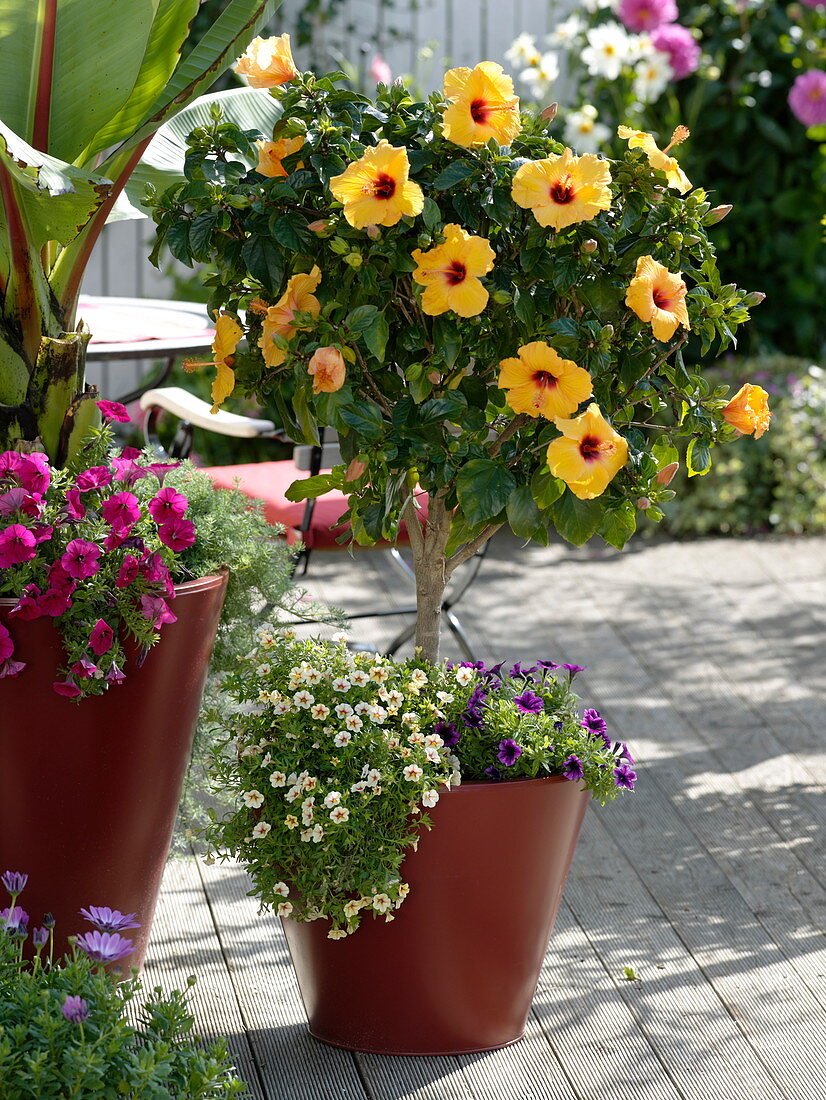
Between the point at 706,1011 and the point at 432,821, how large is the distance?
709mm

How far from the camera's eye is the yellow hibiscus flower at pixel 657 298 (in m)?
1.94

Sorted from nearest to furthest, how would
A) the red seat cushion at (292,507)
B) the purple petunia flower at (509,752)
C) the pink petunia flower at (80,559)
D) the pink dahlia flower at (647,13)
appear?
the pink petunia flower at (80,559)
the purple petunia flower at (509,752)
the red seat cushion at (292,507)
the pink dahlia flower at (647,13)

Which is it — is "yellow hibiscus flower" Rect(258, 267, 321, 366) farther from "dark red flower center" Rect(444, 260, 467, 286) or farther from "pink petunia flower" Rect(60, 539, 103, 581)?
"pink petunia flower" Rect(60, 539, 103, 581)

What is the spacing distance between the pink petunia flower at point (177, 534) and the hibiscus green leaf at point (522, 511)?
49cm

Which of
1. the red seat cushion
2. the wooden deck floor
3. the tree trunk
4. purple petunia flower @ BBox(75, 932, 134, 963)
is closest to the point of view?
purple petunia flower @ BBox(75, 932, 134, 963)

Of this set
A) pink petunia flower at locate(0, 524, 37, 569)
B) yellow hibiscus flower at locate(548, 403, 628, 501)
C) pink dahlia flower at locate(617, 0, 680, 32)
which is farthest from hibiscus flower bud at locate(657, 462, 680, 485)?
pink dahlia flower at locate(617, 0, 680, 32)

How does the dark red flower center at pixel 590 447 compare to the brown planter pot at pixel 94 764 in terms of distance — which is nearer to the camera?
the dark red flower center at pixel 590 447

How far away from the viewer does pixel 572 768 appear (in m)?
2.14

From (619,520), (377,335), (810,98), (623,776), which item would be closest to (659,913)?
(623,776)

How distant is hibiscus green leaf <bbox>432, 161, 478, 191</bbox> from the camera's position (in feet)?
6.45

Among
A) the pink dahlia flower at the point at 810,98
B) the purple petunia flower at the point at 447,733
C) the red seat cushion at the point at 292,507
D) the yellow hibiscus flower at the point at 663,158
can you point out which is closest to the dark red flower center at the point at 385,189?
the yellow hibiscus flower at the point at 663,158

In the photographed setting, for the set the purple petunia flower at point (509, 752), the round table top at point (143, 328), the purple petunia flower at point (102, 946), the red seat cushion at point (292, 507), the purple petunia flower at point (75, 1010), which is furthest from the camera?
the round table top at point (143, 328)

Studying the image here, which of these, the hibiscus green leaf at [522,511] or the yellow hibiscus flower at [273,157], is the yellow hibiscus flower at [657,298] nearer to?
the hibiscus green leaf at [522,511]

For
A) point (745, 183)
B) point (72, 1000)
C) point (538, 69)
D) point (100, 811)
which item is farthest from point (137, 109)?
point (745, 183)
